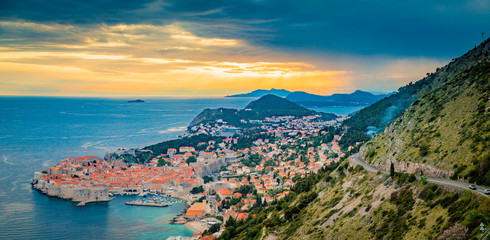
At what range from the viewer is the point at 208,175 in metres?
66.6

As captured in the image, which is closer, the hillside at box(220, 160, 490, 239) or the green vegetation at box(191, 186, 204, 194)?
the hillside at box(220, 160, 490, 239)

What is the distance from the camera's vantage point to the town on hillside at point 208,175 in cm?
4606

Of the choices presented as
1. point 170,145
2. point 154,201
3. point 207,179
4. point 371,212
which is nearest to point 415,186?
point 371,212

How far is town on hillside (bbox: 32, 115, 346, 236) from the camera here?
1813 inches

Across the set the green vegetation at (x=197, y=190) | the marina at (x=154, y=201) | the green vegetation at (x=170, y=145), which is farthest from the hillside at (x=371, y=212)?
the green vegetation at (x=170, y=145)

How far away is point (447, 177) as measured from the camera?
1769 cm

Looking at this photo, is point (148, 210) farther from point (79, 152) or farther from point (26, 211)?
point (79, 152)

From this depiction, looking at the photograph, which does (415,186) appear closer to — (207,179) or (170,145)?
(207,179)

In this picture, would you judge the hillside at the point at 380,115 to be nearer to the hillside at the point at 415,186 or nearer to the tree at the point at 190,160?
the hillside at the point at 415,186

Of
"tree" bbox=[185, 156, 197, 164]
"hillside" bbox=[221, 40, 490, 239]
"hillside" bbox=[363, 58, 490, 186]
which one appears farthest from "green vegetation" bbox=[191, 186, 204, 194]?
"hillside" bbox=[363, 58, 490, 186]

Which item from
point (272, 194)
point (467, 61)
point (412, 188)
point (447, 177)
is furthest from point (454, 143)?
point (272, 194)

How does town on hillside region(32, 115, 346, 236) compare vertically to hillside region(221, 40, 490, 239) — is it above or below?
below

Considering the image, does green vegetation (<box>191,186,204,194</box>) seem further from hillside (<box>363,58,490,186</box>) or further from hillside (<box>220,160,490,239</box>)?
hillside (<box>363,58,490,186</box>)

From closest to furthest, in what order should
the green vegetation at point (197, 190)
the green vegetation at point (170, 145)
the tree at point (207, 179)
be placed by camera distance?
1. the green vegetation at point (197, 190)
2. the tree at point (207, 179)
3. the green vegetation at point (170, 145)
